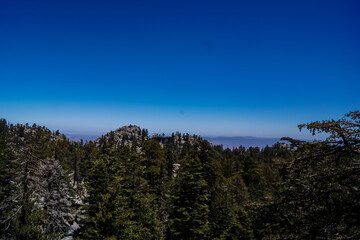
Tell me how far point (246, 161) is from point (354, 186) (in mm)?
42967

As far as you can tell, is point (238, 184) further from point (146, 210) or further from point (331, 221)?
point (331, 221)

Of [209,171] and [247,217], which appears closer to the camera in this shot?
[247,217]

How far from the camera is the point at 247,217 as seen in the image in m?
20.2

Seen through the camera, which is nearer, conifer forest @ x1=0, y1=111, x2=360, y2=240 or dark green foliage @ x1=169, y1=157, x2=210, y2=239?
conifer forest @ x1=0, y1=111, x2=360, y2=240

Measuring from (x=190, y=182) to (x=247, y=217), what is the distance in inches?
289

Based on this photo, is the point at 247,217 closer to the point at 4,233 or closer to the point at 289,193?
the point at 289,193

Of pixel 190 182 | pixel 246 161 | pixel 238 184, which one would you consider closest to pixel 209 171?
pixel 190 182

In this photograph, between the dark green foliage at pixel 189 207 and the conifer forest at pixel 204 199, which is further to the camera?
the dark green foliage at pixel 189 207

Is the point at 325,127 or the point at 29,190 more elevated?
the point at 325,127

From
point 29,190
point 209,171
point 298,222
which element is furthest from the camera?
point 209,171

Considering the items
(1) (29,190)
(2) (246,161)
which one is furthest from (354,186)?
(2) (246,161)

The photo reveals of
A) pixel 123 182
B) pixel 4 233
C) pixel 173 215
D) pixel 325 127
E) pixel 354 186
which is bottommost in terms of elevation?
pixel 4 233

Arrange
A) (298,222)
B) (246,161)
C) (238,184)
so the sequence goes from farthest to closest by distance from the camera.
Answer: (246,161)
(238,184)
(298,222)

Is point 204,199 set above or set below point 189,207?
above
